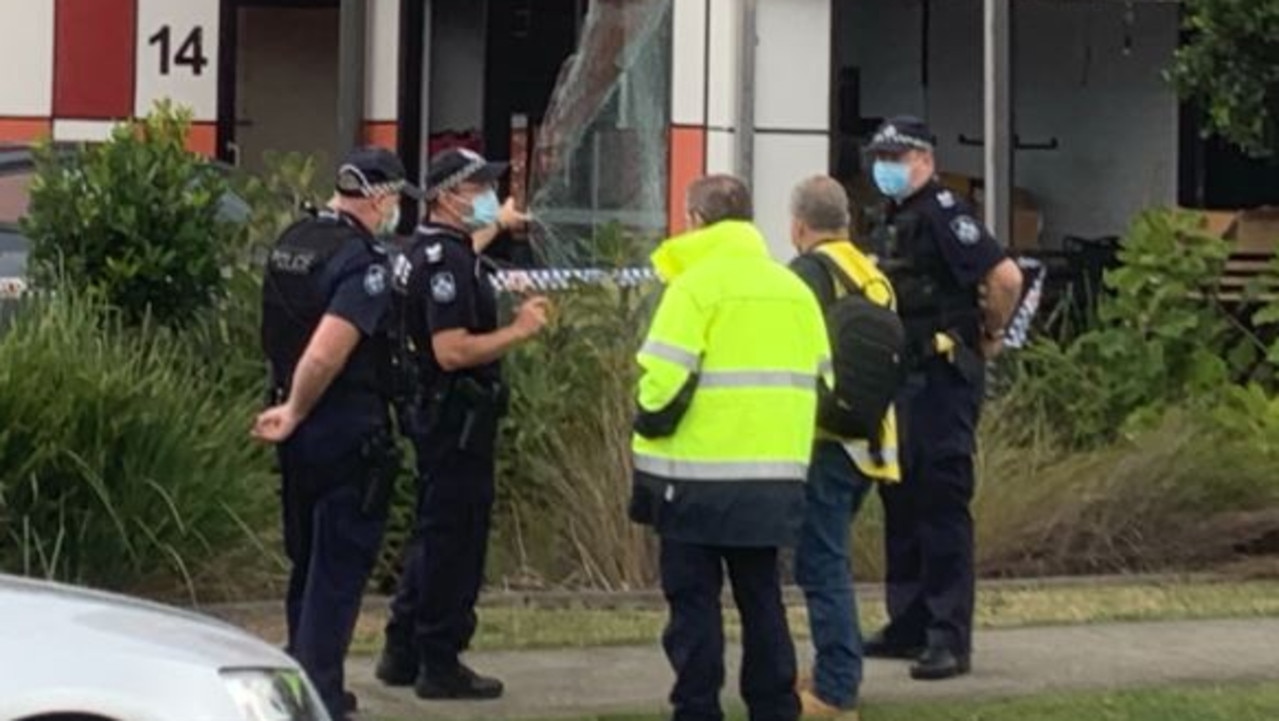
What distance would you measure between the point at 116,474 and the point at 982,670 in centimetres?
352

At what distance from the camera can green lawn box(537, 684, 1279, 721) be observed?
930 centimetres

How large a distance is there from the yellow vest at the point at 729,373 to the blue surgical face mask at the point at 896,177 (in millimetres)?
1451

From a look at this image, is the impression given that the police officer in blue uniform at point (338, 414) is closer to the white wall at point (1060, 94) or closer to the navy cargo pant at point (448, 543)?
the navy cargo pant at point (448, 543)

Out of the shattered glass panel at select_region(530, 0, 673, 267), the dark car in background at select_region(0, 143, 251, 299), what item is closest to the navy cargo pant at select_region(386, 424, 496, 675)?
the dark car in background at select_region(0, 143, 251, 299)

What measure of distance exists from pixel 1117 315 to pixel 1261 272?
1234mm

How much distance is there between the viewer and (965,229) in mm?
9750

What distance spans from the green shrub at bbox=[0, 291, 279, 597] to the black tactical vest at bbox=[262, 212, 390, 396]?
212cm

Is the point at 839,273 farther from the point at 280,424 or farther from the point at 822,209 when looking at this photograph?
the point at 280,424

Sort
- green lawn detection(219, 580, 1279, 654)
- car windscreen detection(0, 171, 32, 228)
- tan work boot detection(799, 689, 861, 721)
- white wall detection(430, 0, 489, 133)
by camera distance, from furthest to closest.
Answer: white wall detection(430, 0, 489, 133)
car windscreen detection(0, 171, 32, 228)
green lawn detection(219, 580, 1279, 654)
tan work boot detection(799, 689, 861, 721)

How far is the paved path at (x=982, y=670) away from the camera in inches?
373

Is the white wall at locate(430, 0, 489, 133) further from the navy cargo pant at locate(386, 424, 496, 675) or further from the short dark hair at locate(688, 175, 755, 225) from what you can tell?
the short dark hair at locate(688, 175, 755, 225)

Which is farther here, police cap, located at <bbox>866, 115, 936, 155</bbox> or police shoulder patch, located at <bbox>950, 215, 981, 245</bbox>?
police cap, located at <bbox>866, 115, 936, 155</bbox>

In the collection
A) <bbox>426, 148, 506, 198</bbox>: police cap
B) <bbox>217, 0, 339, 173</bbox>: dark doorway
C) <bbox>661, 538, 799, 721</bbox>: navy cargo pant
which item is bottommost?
<bbox>661, 538, 799, 721</bbox>: navy cargo pant

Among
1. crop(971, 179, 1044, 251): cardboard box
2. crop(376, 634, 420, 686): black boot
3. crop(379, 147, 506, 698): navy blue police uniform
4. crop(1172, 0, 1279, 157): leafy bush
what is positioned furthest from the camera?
crop(971, 179, 1044, 251): cardboard box
